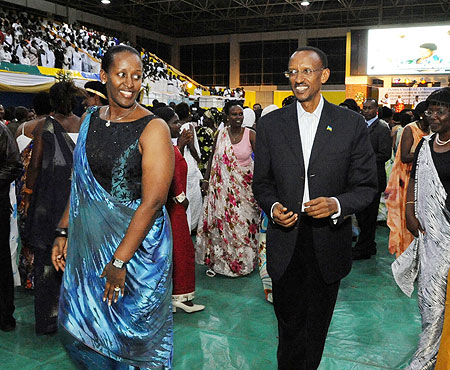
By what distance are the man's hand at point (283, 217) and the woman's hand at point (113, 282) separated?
27.2 inches

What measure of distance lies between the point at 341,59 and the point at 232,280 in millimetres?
22661

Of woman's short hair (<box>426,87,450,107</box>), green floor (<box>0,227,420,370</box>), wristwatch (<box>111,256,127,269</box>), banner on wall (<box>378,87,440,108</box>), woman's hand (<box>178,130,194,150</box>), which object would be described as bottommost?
green floor (<box>0,227,420,370</box>)

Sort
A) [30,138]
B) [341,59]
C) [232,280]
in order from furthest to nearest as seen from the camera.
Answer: [341,59] → [232,280] → [30,138]

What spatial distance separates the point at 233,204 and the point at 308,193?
102 inches

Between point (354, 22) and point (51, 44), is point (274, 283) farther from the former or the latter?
point (354, 22)

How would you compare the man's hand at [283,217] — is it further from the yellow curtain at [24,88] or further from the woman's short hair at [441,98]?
the yellow curtain at [24,88]

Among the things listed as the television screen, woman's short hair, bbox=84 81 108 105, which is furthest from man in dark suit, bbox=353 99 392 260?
the television screen

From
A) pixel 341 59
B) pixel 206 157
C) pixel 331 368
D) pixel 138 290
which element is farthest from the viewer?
pixel 341 59

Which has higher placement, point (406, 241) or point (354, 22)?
point (354, 22)

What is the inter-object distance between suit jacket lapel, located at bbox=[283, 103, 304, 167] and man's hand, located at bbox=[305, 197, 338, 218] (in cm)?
23

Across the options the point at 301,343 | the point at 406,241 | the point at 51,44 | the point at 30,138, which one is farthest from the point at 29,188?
the point at 51,44

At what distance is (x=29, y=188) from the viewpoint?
341cm

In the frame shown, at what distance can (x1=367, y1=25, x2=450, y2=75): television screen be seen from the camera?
19.9m

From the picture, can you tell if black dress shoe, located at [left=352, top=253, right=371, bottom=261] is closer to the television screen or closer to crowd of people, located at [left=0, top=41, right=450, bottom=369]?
crowd of people, located at [left=0, top=41, right=450, bottom=369]
